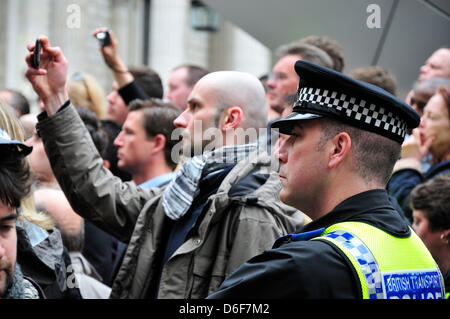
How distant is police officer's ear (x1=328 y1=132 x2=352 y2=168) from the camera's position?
8.49 feet

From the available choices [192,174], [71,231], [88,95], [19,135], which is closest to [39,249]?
[19,135]

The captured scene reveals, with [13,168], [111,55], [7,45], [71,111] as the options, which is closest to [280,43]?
[111,55]

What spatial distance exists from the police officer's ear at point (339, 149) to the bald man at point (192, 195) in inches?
44.5

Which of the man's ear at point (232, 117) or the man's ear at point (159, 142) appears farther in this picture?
the man's ear at point (159, 142)

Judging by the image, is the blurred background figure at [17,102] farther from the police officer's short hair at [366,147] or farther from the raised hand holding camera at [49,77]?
the police officer's short hair at [366,147]

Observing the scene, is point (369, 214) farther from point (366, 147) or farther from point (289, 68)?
point (289, 68)

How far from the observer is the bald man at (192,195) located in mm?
3695

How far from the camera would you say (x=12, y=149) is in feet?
8.76

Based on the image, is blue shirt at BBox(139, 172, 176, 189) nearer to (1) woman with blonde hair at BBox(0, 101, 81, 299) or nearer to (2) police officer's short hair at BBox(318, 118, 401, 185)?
(1) woman with blonde hair at BBox(0, 101, 81, 299)

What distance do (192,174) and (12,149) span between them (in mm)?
1404

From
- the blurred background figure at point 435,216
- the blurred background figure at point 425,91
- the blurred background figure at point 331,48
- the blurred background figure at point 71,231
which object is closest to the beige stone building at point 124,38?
the blurred background figure at point 331,48

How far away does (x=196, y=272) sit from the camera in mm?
3678

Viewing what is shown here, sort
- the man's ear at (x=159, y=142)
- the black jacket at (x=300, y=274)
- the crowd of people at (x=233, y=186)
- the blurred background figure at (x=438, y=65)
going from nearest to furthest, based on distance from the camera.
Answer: the black jacket at (x=300, y=274), the crowd of people at (x=233, y=186), the man's ear at (x=159, y=142), the blurred background figure at (x=438, y=65)

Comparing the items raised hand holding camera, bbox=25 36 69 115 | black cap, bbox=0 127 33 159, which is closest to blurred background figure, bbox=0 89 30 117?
raised hand holding camera, bbox=25 36 69 115
